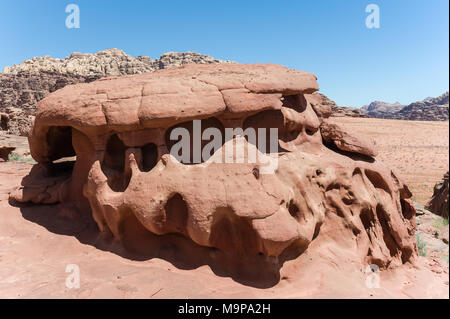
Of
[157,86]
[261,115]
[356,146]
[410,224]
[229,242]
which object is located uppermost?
[157,86]

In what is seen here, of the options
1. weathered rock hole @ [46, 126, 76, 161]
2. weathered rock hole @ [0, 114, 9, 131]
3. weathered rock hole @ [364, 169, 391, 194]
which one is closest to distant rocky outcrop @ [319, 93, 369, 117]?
weathered rock hole @ [0, 114, 9, 131]

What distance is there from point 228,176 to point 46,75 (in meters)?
40.7

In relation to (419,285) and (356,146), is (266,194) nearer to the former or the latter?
(356,146)

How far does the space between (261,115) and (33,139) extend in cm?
394

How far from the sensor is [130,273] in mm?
3285

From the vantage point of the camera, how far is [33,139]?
510cm

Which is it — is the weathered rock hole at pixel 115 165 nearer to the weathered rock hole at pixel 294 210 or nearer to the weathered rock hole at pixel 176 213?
the weathered rock hole at pixel 176 213

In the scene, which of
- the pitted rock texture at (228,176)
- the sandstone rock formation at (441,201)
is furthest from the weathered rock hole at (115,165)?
the sandstone rock formation at (441,201)

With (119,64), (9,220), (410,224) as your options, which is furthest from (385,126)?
(119,64)

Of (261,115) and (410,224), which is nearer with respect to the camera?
(261,115)

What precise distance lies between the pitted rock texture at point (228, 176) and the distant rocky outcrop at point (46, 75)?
13.6 m

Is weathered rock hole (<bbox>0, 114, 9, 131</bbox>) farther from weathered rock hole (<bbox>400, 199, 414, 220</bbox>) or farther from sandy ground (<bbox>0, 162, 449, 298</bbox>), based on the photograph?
weathered rock hole (<bbox>400, 199, 414, 220</bbox>)

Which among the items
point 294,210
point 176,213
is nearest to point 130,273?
point 176,213

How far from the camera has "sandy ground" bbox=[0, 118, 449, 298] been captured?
2982mm
